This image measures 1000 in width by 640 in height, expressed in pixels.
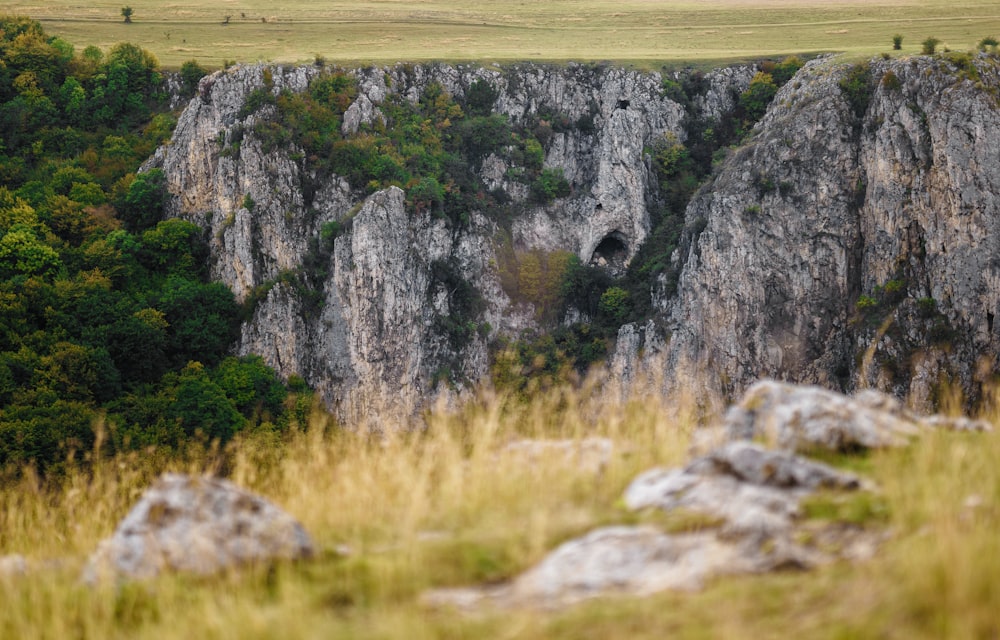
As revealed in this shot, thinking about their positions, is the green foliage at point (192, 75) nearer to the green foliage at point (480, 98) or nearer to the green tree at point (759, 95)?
the green foliage at point (480, 98)

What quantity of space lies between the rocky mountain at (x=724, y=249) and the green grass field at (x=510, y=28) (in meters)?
6.18

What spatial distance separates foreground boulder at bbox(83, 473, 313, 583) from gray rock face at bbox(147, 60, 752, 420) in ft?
123

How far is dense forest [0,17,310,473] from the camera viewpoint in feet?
120

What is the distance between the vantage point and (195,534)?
7.19 meters

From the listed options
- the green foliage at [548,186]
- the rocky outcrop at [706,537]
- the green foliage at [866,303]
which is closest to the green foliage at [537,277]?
the green foliage at [548,186]

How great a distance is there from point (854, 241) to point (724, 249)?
6.33m

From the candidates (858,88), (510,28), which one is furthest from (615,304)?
(510,28)

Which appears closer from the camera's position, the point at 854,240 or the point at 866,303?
the point at 866,303

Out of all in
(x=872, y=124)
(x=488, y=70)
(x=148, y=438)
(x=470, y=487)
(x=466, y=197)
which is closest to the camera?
(x=470, y=487)

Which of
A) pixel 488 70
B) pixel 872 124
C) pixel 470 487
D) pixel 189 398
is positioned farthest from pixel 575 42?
pixel 470 487

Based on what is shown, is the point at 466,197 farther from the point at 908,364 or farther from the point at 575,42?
the point at 908,364

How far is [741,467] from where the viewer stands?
24.2 ft

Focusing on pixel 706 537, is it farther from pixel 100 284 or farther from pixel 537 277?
pixel 537 277

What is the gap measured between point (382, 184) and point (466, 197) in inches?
200
